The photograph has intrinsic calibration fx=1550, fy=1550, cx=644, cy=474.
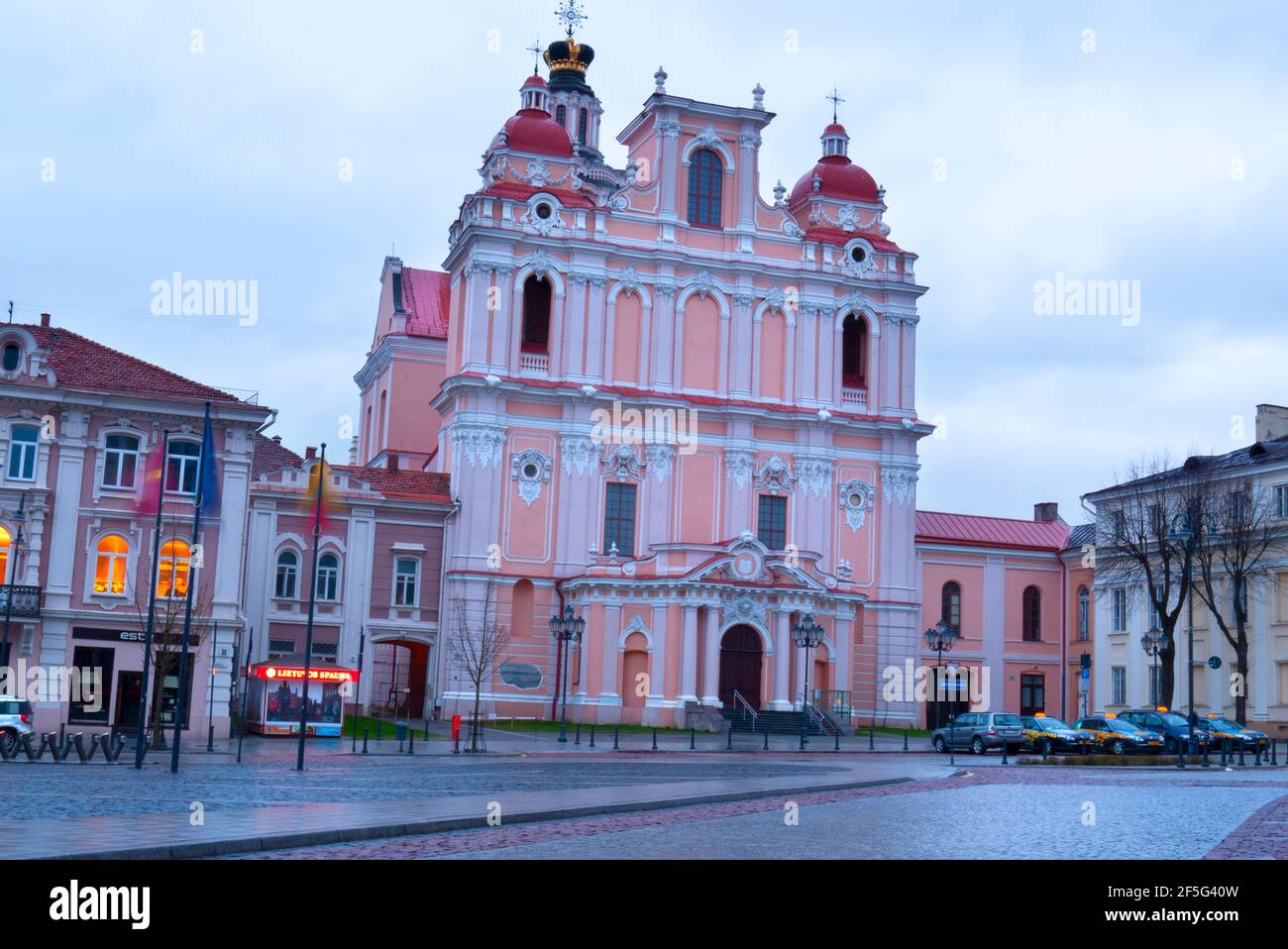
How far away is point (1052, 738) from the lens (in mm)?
52812

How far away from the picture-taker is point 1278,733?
223 ft

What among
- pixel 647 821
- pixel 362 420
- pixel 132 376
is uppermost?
pixel 362 420

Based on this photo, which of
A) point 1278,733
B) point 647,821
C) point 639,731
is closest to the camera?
point 647,821

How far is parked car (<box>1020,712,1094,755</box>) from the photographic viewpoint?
52.6m

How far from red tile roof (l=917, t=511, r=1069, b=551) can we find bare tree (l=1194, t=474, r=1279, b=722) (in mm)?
14229

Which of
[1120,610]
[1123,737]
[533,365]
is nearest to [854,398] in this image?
[533,365]

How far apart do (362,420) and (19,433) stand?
148 feet

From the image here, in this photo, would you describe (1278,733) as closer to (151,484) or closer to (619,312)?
(619,312)

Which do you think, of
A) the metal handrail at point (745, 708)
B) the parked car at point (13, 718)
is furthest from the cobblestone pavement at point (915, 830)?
the metal handrail at point (745, 708)

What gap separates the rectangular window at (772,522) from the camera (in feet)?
238

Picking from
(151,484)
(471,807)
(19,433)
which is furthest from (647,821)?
(19,433)

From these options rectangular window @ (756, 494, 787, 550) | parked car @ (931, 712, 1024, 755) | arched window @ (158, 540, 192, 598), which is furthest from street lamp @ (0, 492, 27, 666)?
rectangular window @ (756, 494, 787, 550)

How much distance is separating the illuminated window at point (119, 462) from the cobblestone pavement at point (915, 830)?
30041 mm

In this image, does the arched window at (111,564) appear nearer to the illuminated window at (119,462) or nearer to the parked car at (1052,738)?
the illuminated window at (119,462)
